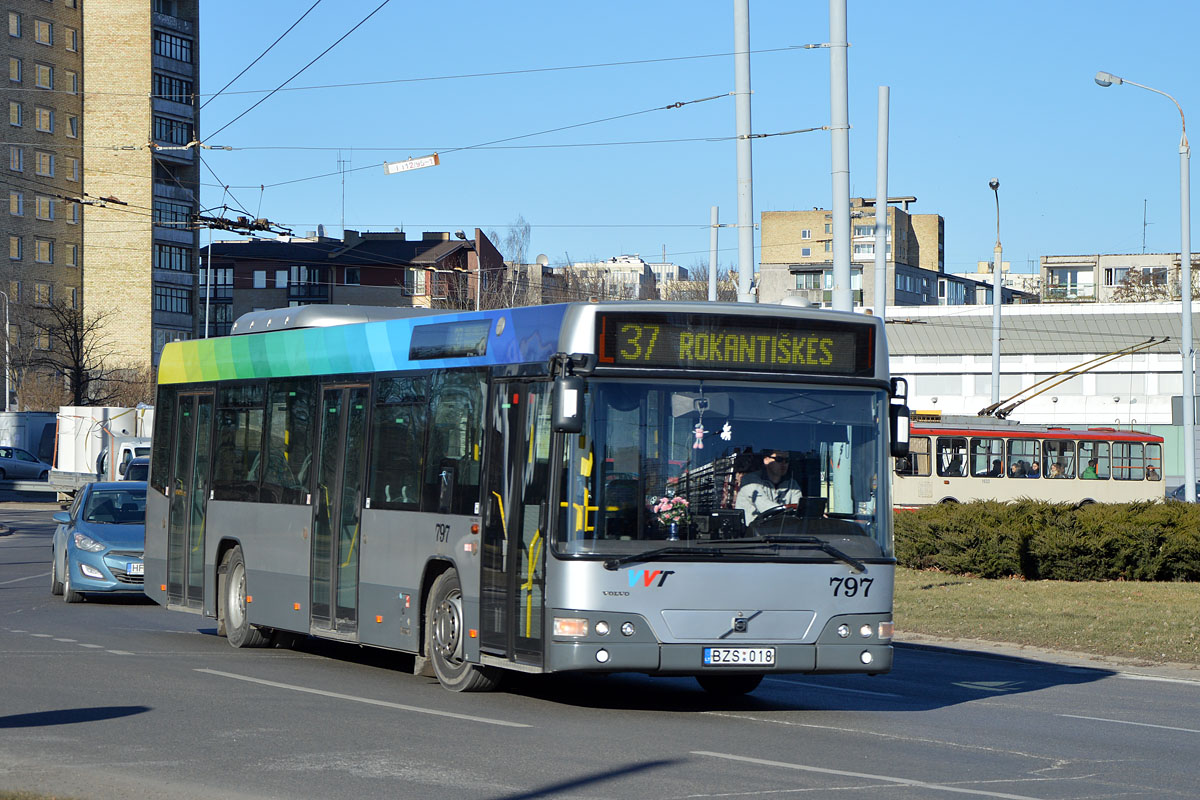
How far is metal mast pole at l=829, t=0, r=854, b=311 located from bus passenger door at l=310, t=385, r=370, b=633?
23.9ft

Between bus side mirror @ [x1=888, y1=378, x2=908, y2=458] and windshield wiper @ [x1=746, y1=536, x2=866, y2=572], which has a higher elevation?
bus side mirror @ [x1=888, y1=378, x2=908, y2=458]

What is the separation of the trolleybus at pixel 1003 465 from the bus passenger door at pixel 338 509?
100ft

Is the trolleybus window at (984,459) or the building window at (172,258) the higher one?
the building window at (172,258)

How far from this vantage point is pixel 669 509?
10805 mm

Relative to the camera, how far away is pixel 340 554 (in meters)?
13.9

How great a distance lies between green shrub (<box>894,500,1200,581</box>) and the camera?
929 inches

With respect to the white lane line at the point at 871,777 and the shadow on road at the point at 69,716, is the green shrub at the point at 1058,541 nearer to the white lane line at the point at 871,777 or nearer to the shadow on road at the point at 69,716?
the white lane line at the point at 871,777

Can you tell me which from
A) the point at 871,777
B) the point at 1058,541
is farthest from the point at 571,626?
the point at 1058,541

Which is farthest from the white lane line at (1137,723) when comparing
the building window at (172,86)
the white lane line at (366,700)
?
the building window at (172,86)

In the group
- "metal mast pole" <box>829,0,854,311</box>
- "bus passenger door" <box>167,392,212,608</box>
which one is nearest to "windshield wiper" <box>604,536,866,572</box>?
"bus passenger door" <box>167,392,212,608</box>

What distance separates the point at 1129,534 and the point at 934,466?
66.9ft

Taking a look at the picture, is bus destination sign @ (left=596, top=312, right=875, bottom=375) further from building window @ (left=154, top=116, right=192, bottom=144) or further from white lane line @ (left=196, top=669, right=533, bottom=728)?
building window @ (left=154, top=116, right=192, bottom=144)

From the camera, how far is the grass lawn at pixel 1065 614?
17.6 m

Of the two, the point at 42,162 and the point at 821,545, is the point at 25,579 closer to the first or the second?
the point at 821,545
